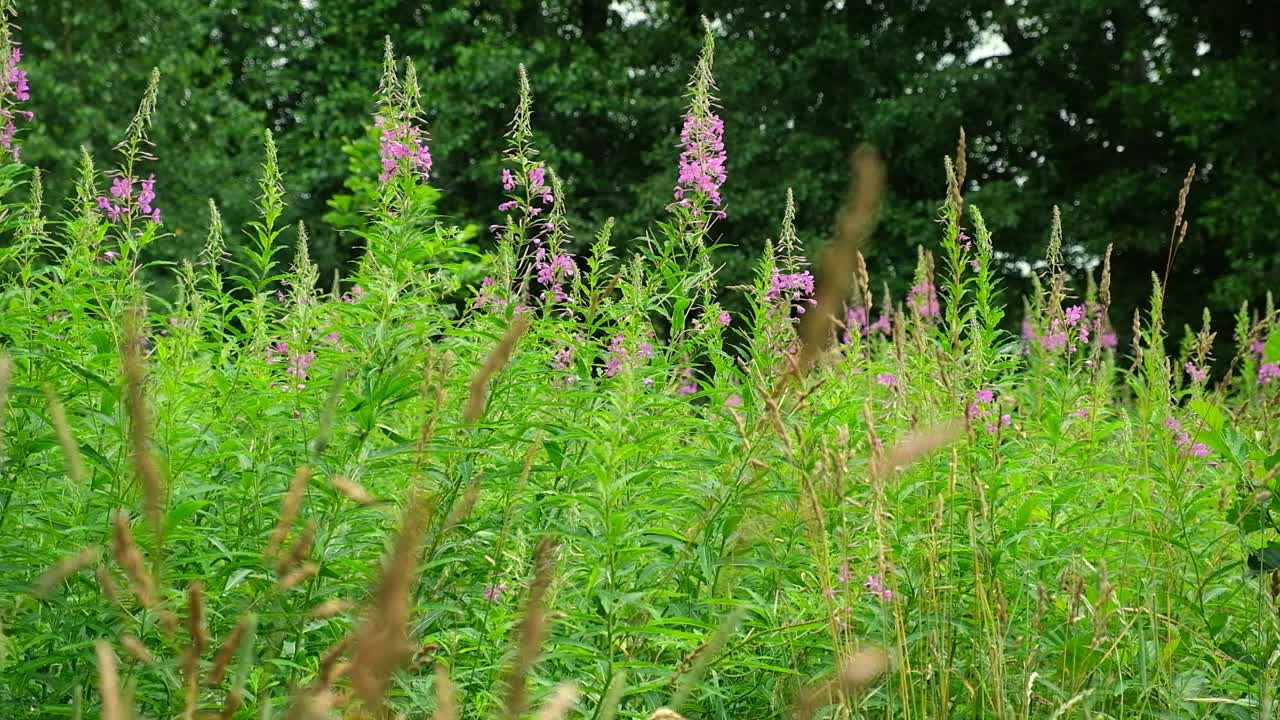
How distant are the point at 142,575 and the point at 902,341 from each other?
189cm

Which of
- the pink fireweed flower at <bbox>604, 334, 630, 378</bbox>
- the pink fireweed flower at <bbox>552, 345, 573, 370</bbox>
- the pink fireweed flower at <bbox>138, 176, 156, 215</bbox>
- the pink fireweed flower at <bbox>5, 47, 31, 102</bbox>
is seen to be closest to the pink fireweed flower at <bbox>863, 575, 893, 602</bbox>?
the pink fireweed flower at <bbox>604, 334, 630, 378</bbox>

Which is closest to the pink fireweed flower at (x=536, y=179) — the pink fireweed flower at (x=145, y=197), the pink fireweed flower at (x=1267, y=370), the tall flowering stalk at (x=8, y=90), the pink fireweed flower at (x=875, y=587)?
the pink fireweed flower at (x=145, y=197)

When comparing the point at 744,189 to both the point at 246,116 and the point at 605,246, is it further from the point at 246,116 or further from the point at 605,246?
the point at 605,246

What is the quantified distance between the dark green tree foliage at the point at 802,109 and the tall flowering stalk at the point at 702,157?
11.9m

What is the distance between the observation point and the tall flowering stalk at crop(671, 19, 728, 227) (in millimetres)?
3662

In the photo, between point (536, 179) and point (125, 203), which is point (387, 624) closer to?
point (536, 179)

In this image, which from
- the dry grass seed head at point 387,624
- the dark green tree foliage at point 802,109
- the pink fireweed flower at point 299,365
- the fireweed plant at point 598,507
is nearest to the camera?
the dry grass seed head at point 387,624

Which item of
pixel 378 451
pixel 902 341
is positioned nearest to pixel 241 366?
pixel 378 451

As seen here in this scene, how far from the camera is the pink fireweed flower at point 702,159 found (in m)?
3.70

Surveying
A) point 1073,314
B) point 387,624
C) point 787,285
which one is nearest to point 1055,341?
point 1073,314

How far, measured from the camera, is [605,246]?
347 cm

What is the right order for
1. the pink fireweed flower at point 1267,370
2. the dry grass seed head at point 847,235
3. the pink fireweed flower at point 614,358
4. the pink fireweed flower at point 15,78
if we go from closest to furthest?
the dry grass seed head at point 847,235
the pink fireweed flower at point 614,358
the pink fireweed flower at point 15,78
the pink fireweed flower at point 1267,370

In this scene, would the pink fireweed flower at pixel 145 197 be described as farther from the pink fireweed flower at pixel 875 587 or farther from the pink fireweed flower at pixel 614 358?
the pink fireweed flower at pixel 875 587

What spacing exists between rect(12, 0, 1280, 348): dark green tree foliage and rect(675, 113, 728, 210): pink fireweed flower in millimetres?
11886
